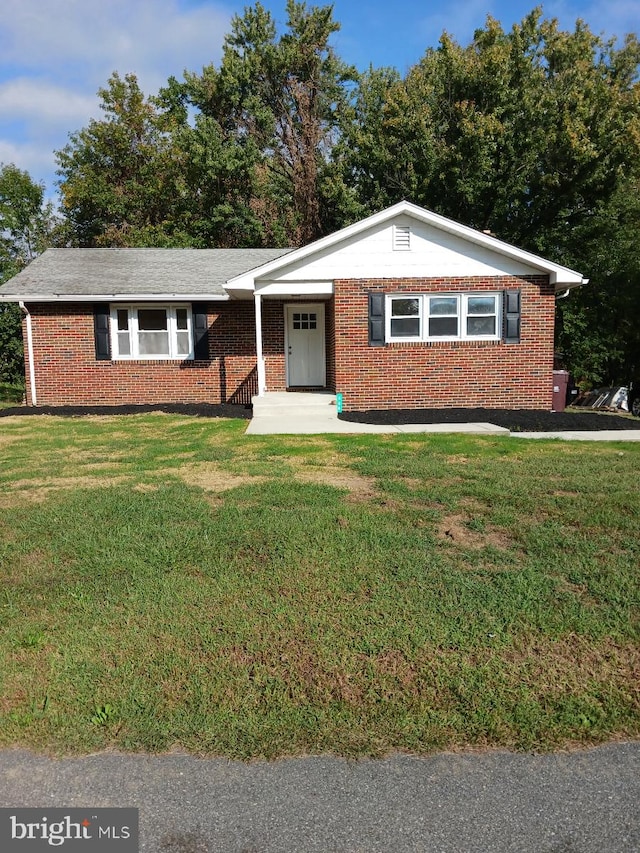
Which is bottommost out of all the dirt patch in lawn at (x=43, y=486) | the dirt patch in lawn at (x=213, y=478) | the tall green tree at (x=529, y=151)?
the dirt patch in lawn at (x=43, y=486)

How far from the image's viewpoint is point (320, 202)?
2789cm

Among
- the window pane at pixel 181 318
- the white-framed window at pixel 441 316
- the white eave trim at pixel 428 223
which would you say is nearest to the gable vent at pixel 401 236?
the white eave trim at pixel 428 223

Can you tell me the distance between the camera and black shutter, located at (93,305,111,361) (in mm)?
14924

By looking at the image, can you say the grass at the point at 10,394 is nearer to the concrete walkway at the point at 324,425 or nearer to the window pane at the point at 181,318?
the window pane at the point at 181,318

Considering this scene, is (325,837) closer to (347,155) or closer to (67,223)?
(347,155)

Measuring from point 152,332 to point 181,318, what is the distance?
0.78m

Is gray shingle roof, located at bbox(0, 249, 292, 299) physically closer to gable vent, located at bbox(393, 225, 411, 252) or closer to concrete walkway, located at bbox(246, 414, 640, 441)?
gable vent, located at bbox(393, 225, 411, 252)

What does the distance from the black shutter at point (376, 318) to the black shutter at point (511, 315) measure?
105 inches

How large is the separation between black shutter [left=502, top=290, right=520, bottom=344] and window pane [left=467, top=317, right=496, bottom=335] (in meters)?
0.27

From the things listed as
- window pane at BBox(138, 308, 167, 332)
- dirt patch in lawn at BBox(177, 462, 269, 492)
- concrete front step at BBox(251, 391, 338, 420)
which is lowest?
dirt patch in lawn at BBox(177, 462, 269, 492)

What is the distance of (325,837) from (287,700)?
2.62 feet

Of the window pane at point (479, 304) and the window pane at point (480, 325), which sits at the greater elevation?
the window pane at point (479, 304)

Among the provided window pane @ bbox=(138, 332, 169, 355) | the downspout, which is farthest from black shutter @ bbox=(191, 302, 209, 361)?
the downspout

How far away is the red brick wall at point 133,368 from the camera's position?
15016mm
